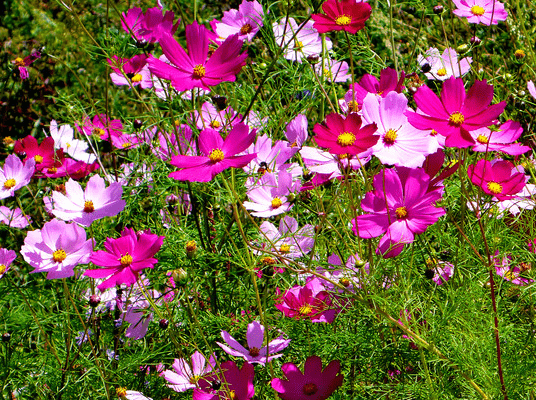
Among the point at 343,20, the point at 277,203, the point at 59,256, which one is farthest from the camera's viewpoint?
the point at 277,203

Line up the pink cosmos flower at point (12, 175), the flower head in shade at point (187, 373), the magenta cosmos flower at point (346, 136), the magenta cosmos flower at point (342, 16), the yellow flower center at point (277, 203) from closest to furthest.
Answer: the magenta cosmos flower at point (346, 136), the magenta cosmos flower at point (342, 16), the flower head in shade at point (187, 373), the yellow flower center at point (277, 203), the pink cosmos flower at point (12, 175)

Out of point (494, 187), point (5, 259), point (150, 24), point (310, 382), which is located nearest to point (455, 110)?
point (494, 187)

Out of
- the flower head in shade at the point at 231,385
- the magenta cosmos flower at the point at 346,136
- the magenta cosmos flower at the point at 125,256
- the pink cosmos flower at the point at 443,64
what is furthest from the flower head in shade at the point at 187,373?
the pink cosmos flower at the point at 443,64

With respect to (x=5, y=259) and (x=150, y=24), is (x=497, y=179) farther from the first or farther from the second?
(x=5, y=259)

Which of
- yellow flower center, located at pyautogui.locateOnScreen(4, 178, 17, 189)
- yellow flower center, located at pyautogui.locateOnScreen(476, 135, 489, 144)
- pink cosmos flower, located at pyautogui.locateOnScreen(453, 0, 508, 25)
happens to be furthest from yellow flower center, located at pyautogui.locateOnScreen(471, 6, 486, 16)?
yellow flower center, located at pyautogui.locateOnScreen(4, 178, 17, 189)

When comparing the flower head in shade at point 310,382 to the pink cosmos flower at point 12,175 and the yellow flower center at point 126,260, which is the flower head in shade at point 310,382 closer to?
the yellow flower center at point 126,260

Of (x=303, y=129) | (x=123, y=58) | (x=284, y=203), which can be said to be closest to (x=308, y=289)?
(x=284, y=203)

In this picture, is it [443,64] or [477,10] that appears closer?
[477,10]
